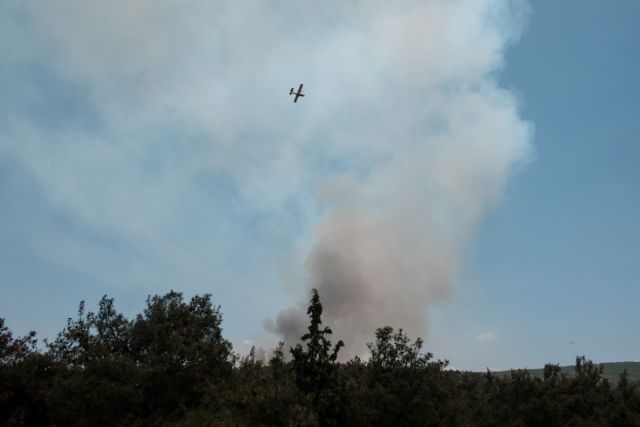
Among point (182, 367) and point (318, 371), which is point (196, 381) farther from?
point (318, 371)

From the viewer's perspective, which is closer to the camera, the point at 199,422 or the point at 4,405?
the point at 199,422

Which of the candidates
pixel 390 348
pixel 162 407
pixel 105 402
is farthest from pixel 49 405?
pixel 390 348

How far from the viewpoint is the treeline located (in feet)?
103

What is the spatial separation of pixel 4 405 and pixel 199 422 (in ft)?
71.7

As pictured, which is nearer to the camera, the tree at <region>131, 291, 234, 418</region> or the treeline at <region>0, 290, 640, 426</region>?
the treeline at <region>0, 290, 640, 426</region>

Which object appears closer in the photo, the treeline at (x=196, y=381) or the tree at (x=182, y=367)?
the treeline at (x=196, y=381)

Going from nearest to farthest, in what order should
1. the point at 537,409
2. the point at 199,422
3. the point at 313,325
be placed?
1. the point at 199,422
2. the point at 313,325
3. the point at 537,409

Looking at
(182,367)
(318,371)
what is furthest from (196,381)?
(318,371)

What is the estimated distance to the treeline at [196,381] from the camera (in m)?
31.5

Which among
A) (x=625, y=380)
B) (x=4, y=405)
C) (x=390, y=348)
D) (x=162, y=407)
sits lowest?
(x=4, y=405)

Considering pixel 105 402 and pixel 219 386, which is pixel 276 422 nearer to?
pixel 219 386

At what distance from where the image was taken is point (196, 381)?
37594 mm

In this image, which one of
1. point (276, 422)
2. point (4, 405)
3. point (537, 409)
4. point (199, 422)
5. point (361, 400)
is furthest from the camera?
point (537, 409)

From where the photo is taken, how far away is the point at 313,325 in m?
34.3
